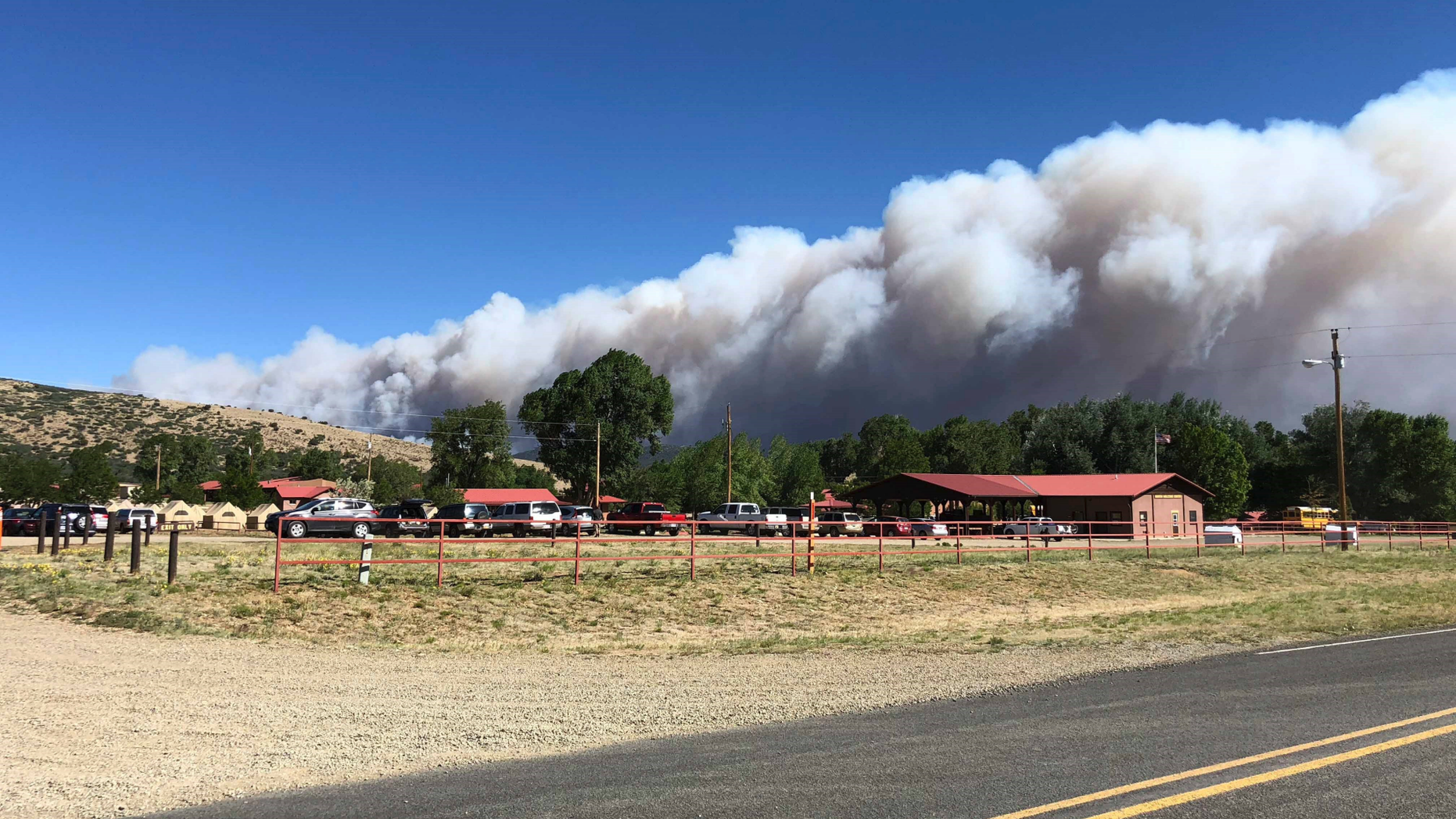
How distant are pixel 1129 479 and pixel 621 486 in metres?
42.5

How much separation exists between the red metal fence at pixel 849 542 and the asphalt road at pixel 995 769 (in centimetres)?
1140

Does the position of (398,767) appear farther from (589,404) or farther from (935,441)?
(935,441)

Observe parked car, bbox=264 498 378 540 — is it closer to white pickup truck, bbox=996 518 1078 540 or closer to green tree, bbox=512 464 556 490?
white pickup truck, bbox=996 518 1078 540

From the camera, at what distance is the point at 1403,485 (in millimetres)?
100812

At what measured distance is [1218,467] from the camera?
99.8 meters

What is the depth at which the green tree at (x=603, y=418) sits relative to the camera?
84688mm

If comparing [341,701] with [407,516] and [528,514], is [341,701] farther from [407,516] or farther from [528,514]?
[407,516]

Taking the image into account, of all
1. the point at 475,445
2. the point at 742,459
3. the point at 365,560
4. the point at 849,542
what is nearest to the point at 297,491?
the point at 475,445

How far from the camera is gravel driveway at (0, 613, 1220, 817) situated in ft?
24.3

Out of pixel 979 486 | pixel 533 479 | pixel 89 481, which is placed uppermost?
pixel 533 479

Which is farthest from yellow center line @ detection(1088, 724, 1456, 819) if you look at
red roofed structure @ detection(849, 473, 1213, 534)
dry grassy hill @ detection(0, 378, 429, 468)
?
dry grassy hill @ detection(0, 378, 429, 468)

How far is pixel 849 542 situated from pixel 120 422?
12235 centimetres

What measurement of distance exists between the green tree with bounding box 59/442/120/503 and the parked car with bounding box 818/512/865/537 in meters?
53.6

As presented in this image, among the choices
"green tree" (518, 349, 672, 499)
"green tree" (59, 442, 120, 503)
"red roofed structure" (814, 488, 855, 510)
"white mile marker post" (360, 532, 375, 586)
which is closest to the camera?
"white mile marker post" (360, 532, 375, 586)
